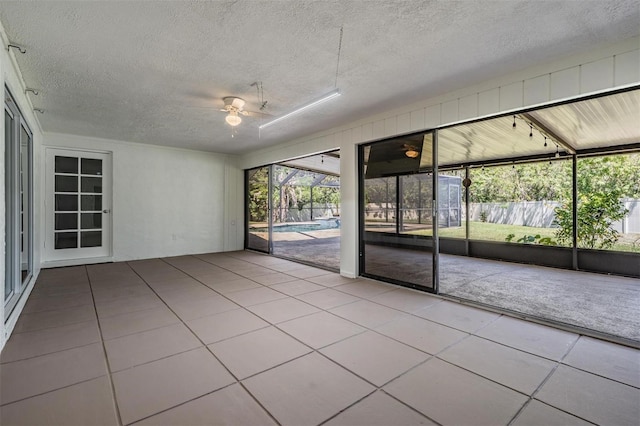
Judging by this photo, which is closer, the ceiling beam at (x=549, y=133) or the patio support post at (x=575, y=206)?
the ceiling beam at (x=549, y=133)

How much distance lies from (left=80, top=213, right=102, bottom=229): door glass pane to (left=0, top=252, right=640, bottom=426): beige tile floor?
270 cm

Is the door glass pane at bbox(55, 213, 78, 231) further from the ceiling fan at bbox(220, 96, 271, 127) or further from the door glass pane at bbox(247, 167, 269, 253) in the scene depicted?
the ceiling fan at bbox(220, 96, 271, 127)

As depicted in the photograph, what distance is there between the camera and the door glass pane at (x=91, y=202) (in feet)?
18.9

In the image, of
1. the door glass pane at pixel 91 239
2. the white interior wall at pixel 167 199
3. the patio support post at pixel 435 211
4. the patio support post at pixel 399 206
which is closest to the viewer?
the patio support post at pixel 435 211

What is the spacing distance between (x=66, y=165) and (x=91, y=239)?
1.48 meters

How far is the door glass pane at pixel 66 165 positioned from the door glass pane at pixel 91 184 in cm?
21

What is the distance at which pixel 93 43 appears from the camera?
8.28 feet

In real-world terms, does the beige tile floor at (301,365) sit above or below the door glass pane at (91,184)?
below

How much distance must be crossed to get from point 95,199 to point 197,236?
84.3 inches

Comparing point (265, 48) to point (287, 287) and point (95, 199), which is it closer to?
point (287, 287)

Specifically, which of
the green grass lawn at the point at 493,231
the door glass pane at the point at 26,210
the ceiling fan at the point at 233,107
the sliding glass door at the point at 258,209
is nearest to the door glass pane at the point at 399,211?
the ceiling fan at the point at 233,107

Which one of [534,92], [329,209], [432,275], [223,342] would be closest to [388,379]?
[223,342]

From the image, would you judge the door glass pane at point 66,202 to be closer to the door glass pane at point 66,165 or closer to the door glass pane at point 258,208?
the door glass pane at point 66,165

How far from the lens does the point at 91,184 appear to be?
588 cm
